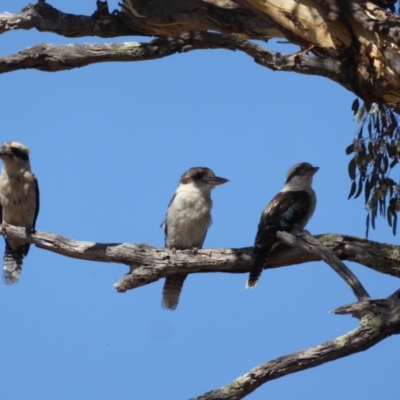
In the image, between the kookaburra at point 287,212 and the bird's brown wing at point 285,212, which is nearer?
the kookaburra at point 287,212

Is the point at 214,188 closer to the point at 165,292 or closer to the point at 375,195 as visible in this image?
the point at 165,292

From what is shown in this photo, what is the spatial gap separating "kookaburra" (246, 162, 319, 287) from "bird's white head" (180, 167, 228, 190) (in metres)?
0.47

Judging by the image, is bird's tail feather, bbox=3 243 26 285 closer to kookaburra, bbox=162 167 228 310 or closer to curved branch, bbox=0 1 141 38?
kookaburra, bbox=162 167 228 310

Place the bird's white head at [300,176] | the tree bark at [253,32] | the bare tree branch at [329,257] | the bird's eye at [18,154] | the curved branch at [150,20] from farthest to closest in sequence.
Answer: the bird's eye at [18,154], the bird's white head at [300,176], the curved branch at [150,20], the tree bark at [253,32], the bare tree branch at [329,257]

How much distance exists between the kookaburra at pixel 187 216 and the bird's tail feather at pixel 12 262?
110 cm

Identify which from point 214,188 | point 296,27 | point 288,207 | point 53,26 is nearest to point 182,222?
point 214,188

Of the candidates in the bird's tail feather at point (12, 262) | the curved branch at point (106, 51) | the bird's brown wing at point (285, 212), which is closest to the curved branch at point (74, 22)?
the curved branch at point (106, 51)

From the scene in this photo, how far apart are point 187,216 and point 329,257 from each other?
2.30m

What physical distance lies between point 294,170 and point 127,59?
1.61 meters

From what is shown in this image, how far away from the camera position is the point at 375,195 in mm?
5617

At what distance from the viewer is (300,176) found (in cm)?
636

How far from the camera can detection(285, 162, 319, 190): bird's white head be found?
631 centimetres

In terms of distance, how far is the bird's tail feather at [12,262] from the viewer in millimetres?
6855

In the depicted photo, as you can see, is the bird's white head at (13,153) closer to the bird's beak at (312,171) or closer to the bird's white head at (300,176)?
the bird's white head at (300,176)
